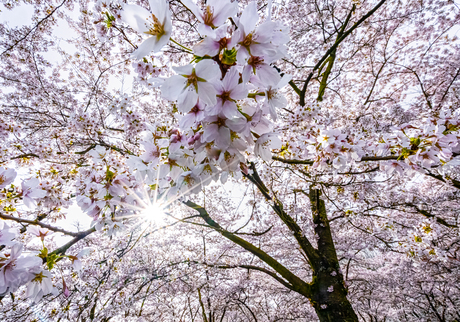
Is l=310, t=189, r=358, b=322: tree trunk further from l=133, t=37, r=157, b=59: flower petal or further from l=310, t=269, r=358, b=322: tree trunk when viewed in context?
l=133, t=37, r=157, b=59: flower petal

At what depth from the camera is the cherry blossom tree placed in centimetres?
76

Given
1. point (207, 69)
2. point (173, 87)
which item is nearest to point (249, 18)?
point (207, 69)

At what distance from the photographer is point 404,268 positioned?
8281mm

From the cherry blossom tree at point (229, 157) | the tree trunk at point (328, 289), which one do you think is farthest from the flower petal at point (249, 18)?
the tree trunk at point (328, 289)

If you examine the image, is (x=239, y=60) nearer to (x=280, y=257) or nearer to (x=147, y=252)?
(x=280, y=257)

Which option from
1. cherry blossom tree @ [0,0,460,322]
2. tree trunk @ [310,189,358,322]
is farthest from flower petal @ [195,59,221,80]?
tree trunk @ [310,189,358,322]

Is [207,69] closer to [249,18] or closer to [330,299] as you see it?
[249,18]

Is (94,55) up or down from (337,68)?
down

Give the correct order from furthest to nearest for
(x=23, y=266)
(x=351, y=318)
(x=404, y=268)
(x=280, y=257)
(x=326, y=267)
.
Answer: (x=280, y=257), (x=404, y=268), (x=326, y=267), (x=351, y=318), (x=23, y=266)

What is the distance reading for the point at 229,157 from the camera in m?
0.86

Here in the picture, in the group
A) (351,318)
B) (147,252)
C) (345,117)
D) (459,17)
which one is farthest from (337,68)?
(147,252)

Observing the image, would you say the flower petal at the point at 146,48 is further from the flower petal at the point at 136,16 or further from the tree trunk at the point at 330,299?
the tree trunk at the point at 330,299

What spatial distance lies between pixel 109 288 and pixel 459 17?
40.7 ft

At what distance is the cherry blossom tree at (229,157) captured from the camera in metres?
0.76
